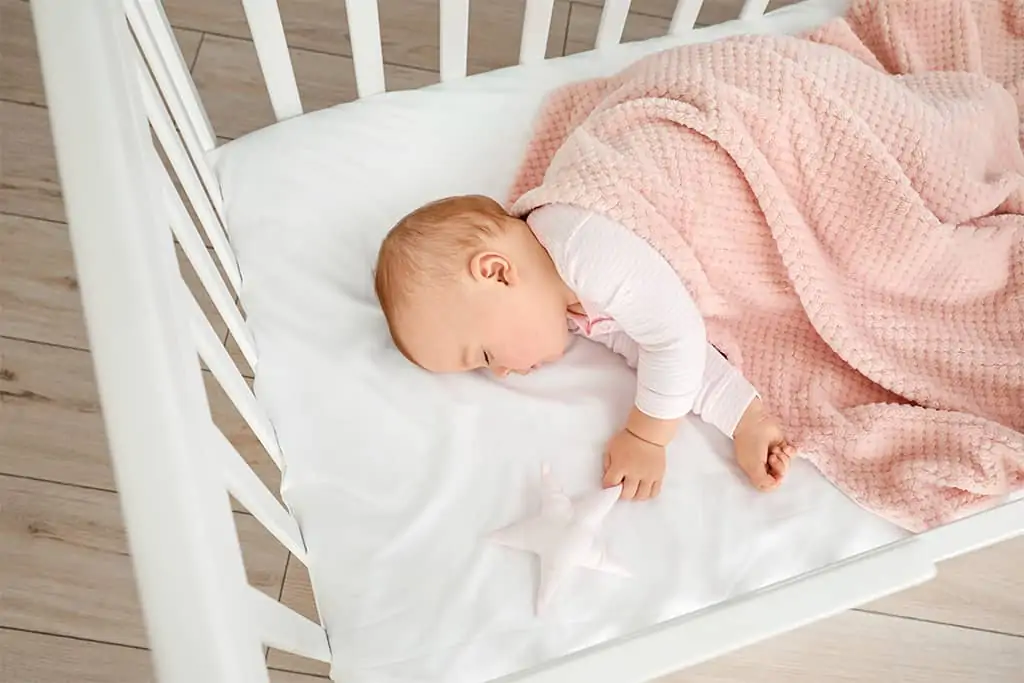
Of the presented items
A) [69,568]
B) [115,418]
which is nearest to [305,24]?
[69,568]

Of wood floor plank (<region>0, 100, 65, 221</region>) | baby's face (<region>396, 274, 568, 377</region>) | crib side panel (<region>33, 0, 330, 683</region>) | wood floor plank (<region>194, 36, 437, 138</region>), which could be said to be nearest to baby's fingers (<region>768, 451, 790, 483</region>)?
baby's face (<region>396, 274, 568, 377</region>)

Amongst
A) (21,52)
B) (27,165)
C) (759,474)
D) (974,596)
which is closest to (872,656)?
(974,596)

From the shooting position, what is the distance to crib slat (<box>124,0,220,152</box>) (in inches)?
31.5

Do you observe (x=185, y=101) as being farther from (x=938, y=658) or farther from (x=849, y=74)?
A: (x=938, y=658)

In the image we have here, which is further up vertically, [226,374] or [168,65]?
[168,65]

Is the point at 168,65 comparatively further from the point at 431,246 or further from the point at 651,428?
the point at 651,428

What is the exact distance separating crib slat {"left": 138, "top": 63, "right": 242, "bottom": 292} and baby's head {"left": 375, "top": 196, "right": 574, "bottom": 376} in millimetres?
158

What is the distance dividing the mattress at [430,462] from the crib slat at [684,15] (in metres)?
0.23

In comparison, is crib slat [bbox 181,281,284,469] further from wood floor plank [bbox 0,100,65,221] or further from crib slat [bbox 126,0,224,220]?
wood floor plank [bbox 0,100,65,221]

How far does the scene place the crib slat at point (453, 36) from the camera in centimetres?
97

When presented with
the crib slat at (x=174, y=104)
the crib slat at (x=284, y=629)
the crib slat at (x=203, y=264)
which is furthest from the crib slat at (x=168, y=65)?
the crib slat at (x=284, y=629)

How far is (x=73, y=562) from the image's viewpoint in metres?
1.17

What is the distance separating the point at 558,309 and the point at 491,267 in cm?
9

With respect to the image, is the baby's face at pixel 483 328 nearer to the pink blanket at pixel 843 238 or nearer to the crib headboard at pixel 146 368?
the pink blanket at pixel 843 238
